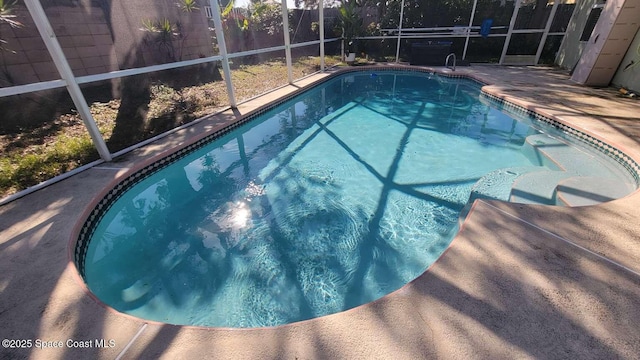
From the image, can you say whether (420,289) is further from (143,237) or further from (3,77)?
(3,77)

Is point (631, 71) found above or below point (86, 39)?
below

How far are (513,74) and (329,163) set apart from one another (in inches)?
328

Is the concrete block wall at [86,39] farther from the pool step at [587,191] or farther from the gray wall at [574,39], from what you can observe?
the gray wall at [574,39]

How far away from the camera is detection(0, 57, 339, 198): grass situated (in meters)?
3.62

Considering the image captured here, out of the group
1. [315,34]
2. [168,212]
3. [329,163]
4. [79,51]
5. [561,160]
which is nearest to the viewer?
[168,212]

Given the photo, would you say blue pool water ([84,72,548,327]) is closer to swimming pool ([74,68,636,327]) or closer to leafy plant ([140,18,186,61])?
swimming pool ([74,68,636,327])

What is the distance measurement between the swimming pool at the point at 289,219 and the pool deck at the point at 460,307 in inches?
19.4

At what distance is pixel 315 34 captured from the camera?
39.4 ft

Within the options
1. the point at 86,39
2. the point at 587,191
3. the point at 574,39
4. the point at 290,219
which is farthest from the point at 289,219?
the point at 574,39

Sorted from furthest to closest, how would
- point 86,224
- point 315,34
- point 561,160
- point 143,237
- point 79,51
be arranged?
point 315,34 < point 79,51 < point 561,160 < point 143,237 < point 86,224

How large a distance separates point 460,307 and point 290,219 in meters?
2.12

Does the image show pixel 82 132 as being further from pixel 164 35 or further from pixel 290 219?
pixel 290 219

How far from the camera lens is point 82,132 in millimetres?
4973

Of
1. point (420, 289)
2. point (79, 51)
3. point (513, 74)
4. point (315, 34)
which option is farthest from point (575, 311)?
point (315, 34)
